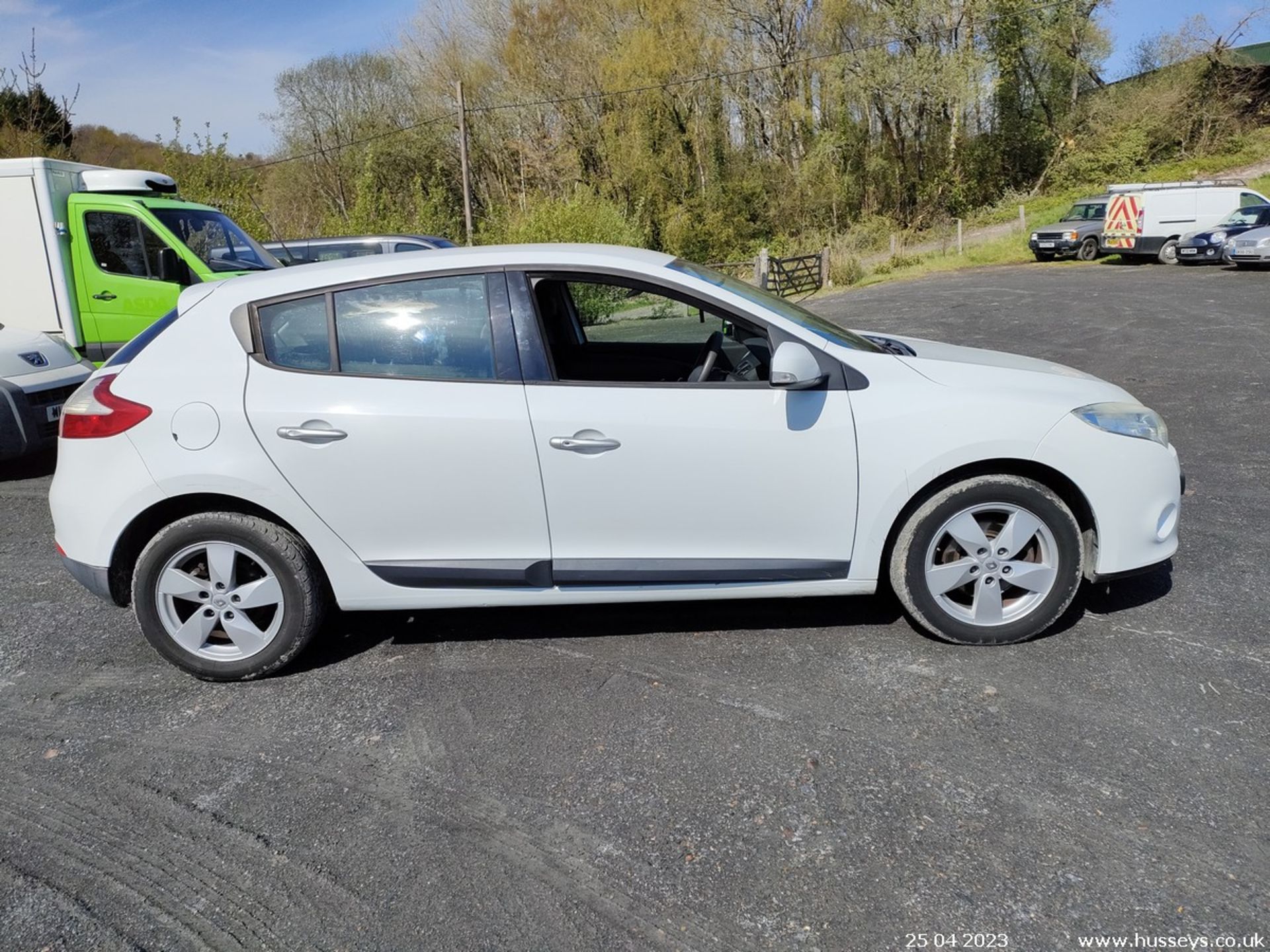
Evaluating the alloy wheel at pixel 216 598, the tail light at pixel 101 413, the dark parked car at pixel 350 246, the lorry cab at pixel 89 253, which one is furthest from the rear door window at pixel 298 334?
the dark parked car at pixel 350 246

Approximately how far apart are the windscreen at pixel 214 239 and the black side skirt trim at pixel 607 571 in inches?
258

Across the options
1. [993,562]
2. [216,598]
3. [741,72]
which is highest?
[741,72]

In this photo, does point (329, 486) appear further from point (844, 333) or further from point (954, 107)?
point (954, 107)

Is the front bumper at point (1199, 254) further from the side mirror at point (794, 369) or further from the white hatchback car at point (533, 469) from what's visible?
the side mirror at point (794, 369)

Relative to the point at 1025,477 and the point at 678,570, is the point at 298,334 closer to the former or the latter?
the point at 678,570

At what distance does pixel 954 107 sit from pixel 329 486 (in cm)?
3714

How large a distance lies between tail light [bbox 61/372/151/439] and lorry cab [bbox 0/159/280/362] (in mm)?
5225

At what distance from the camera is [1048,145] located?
38188 millimetres

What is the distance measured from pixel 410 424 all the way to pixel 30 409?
5.14 metres

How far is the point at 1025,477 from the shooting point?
12.3ft

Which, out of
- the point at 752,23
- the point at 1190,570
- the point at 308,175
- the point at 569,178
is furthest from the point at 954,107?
the point at 1190,570

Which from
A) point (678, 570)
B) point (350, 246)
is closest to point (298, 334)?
point (678, 570)

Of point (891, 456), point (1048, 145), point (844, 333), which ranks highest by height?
point (1048, 145)

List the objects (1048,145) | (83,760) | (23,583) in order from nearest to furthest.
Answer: (83,760) < (23,583) < (1048,145)
